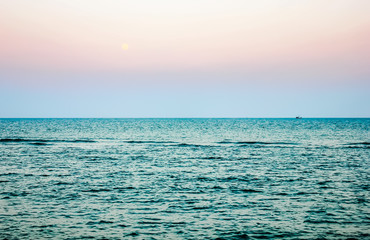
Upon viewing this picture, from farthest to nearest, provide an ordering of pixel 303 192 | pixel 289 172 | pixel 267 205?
pixel 289 172 → pixel 303 192 → pixel 267 205

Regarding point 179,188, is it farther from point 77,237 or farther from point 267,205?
point 77,237

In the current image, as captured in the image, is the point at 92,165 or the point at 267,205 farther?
the point at 92,165

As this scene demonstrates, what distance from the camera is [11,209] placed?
2038cm

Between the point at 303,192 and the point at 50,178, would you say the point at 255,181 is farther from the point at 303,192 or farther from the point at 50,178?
the point at 50,178

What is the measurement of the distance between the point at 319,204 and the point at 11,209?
1756 cm

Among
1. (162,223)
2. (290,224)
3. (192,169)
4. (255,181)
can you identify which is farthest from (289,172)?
(162,223)

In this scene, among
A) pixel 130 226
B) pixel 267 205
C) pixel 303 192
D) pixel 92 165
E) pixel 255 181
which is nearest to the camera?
pixel 130 226

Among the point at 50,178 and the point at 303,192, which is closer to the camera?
the point at 303,192

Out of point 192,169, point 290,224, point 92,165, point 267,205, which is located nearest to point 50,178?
point 92,165

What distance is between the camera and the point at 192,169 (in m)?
37.9

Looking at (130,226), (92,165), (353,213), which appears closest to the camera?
(130,226)

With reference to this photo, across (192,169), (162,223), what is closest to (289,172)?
(192,169)

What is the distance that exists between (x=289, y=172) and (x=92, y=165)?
20770 mm

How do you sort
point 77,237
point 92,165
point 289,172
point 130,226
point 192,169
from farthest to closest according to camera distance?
point 92,165 < point 192,169 < point 289,172 < point 130,226 < point 77,237
